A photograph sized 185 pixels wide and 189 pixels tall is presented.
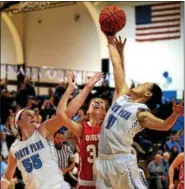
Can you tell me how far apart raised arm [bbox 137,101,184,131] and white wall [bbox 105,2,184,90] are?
12.7 m

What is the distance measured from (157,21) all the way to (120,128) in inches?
517

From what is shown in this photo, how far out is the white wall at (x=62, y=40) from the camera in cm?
1833

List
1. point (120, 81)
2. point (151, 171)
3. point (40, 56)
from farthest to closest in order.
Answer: point (40, 56)
point (151, 171)
point (120, 81)

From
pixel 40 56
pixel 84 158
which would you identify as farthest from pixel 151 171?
pixel 40 56

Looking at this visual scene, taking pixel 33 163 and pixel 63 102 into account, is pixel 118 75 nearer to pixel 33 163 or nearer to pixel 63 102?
pixel 63 102

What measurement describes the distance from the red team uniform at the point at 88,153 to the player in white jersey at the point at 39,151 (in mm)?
328

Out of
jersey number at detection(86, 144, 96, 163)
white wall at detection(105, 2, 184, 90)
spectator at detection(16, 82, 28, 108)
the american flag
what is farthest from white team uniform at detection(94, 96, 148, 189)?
white wall at detection(105, 2, 184, 90)

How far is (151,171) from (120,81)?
689 cm

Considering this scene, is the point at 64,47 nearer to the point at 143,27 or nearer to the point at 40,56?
the point at 40,56

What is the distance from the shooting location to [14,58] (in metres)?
20.2

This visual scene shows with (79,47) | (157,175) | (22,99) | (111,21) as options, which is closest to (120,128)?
(111,21)

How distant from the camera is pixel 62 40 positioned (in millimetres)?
19094

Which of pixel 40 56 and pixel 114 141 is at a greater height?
pixel 40 56

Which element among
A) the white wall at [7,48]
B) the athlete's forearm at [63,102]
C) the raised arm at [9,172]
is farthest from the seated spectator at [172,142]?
the white wall at [7,48]
